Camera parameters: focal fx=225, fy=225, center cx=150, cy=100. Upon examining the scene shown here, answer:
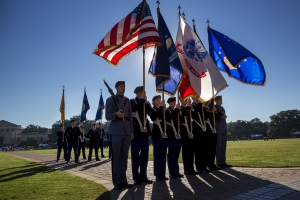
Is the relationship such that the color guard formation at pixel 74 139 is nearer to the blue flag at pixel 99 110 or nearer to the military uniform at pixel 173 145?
the blue flag at pixel 99 110

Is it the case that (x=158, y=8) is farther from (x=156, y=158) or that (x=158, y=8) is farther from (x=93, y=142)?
Result: (x=93, y=142)

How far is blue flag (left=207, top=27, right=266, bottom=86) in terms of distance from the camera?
7383 millimetres

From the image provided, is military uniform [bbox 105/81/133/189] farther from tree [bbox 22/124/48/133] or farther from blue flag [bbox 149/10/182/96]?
tree [bbox 22/124/48/133]

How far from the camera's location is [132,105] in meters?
6.10

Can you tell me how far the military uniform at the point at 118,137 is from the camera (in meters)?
5.41

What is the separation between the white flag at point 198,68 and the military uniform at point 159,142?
1542 millimetres

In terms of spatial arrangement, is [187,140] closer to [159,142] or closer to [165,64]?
[159,142]

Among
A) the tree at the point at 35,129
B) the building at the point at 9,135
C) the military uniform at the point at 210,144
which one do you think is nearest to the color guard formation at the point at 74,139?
the military uniform at the point at 210,144

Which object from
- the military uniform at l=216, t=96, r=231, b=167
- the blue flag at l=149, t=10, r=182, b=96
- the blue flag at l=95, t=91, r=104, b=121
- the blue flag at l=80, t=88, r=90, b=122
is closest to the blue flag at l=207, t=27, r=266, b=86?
the military uniform at l=216, t=96, r=231, b=167

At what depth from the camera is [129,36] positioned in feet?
20.5

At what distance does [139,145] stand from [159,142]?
0.74 meters

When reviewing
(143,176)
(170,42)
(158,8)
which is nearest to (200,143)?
(143,176)

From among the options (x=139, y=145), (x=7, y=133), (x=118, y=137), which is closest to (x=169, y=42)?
(x=139, y=145)

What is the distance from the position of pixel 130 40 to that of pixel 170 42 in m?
1.28
